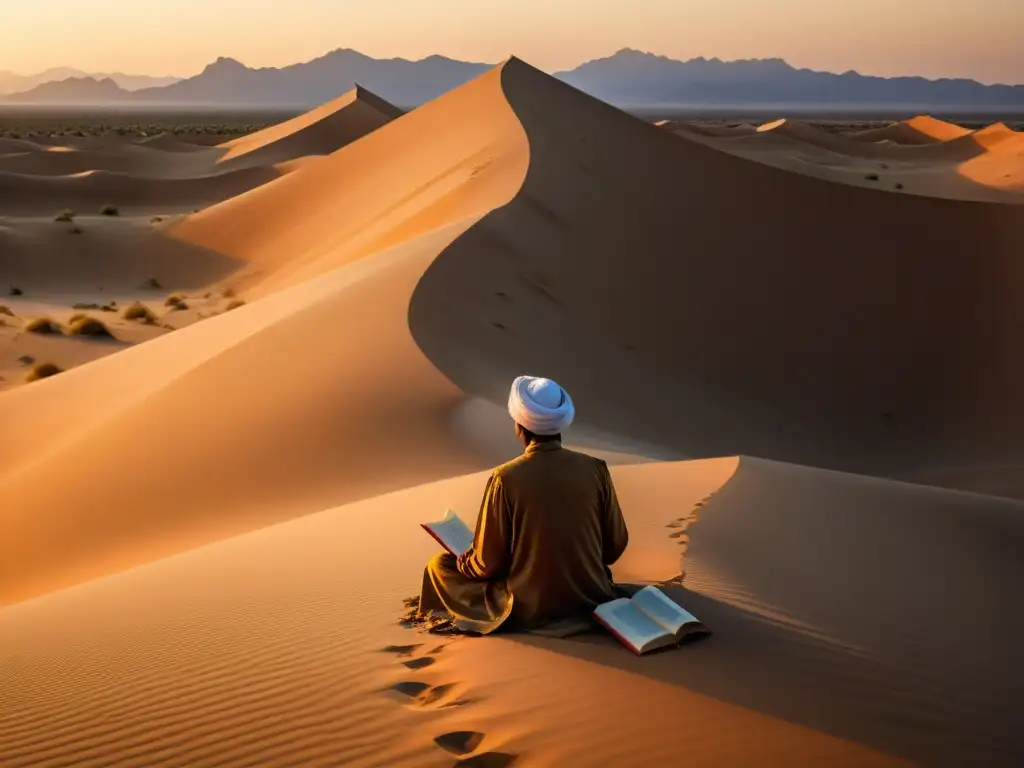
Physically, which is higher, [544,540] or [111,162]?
[111,162]

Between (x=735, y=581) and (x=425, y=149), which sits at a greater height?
(x=425, y=149)

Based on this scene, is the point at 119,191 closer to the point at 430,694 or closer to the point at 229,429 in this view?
the point at 229,429

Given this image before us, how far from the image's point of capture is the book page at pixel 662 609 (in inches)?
152

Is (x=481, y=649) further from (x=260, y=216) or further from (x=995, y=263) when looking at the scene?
(x=260, y=216)

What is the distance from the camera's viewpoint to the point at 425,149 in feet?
91.8

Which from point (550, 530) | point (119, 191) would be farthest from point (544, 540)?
point (119, 191)

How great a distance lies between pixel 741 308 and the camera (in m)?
16.2

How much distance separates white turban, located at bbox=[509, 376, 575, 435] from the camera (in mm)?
3879

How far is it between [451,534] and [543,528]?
0.60 meters

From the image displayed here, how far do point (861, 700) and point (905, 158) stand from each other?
62.1 m

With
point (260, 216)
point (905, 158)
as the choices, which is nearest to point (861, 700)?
point (260, 216)

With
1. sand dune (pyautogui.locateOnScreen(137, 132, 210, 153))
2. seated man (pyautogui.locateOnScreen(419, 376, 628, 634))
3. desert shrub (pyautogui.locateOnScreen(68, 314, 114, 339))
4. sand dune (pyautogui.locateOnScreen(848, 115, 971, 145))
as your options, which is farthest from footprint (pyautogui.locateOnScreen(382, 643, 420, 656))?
sand dune (pyautogui.locateOnScreen(848, 115, 971, 145))

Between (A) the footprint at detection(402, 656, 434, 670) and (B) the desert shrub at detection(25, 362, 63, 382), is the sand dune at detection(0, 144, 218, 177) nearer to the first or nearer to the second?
(B) the desert shrub at detection(25, 362, 63, 382)

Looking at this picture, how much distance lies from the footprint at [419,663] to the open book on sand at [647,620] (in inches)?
27.2
